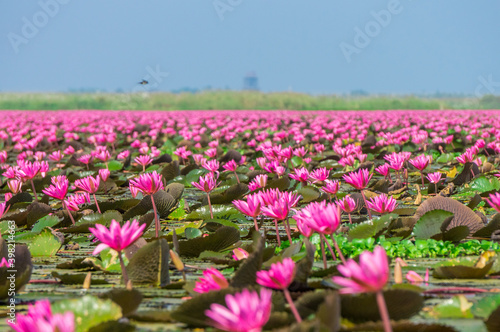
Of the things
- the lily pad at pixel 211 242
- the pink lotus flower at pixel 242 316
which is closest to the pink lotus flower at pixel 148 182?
the lily pad at pixel 211 242

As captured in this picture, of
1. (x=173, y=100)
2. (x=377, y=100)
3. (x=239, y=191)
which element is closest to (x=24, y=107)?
(x=173, y=100)

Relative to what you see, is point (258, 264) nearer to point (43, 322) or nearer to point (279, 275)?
point (279, 275)

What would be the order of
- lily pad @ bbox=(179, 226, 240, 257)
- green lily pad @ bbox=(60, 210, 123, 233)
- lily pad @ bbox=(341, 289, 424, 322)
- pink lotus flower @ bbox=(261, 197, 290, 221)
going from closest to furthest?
1. lily pad @ bbox=(341, 289, 424, 322)
2. pink lotus flower @ bbox=(261, 197, 290, 221)
3. lily pad @ bbox=(179, 226, 240, 257)
4. green lily pad @ bbox=(60, 210, 123, 233)

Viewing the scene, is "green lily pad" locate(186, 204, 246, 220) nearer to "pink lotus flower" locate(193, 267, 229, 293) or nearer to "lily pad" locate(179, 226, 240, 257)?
"lily pad" locate(179, 226, 240, 257)

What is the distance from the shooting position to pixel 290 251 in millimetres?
2379

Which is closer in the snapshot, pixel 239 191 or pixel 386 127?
pixel 239 191

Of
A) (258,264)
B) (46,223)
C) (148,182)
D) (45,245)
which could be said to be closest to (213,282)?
(258,264)

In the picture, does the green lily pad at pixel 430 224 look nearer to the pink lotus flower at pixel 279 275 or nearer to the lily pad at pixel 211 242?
the lily pad at pixel 211 242

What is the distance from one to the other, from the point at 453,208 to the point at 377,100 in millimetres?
43510

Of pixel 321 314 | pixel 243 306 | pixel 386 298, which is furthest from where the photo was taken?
pixel 386 298

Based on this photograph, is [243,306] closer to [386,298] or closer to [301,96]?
[386,298]

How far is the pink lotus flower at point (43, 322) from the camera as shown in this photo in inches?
42.0

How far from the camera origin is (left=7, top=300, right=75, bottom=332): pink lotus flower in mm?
1066

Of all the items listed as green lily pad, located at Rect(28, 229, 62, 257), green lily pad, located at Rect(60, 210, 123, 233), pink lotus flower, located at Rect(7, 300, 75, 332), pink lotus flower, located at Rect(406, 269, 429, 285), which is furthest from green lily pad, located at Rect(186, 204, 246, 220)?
pink lotus flower, located at Rect(7, 300, 75, 332)
